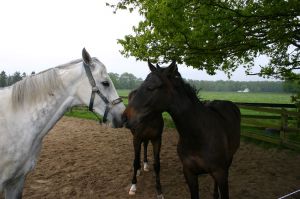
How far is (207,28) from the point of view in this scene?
5.19 meters

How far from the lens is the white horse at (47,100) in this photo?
115 inches

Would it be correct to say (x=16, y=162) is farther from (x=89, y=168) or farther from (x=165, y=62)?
(x=165, y=62)

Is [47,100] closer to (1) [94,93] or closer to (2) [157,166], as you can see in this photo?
(1) [94,93]

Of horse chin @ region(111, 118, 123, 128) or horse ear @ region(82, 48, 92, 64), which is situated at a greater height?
horse ear @ region(82, 48, 92, 64)

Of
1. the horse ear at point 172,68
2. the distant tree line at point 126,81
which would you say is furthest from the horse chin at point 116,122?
the distant tree line at point 126,81

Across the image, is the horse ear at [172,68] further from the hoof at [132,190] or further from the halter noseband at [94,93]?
the hoof at [132,190]

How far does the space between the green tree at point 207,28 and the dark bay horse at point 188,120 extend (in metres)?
2.08

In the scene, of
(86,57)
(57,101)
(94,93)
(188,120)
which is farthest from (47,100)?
(188,120)

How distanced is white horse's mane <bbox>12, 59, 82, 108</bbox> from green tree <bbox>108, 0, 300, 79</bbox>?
2.70 metres

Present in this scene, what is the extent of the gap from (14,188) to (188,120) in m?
2.07

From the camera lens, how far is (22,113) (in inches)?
116

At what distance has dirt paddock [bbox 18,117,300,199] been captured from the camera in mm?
4879

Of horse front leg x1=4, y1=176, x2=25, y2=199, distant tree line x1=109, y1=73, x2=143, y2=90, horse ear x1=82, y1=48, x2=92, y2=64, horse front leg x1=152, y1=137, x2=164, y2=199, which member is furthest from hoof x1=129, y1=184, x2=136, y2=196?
distant tree line x1=109, y1=73, x2=143, y2=90

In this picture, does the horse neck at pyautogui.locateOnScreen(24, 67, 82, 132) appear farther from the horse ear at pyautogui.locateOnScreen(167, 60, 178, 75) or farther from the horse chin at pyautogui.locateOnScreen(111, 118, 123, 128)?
the horse ear at pyautogui.locateOnScreen(167, 60, 178, 75)
